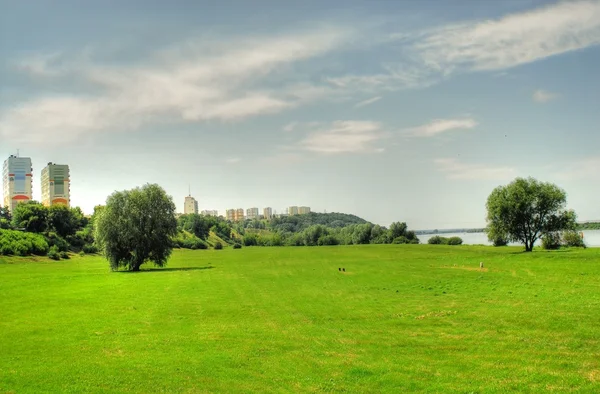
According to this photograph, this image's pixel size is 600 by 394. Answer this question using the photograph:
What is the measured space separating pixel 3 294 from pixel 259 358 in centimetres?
3552

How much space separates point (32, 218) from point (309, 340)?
166 metres

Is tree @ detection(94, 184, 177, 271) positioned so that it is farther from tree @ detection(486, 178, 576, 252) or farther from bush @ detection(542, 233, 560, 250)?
bush @ detection(542, 233, 560, 250)

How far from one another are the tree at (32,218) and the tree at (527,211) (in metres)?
149

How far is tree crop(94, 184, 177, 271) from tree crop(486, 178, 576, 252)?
64.2 m

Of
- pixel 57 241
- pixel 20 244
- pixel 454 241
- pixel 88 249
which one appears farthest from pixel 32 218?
pixel 454 241

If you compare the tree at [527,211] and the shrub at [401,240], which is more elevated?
the tree at [527,211]

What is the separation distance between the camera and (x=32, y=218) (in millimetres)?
158875

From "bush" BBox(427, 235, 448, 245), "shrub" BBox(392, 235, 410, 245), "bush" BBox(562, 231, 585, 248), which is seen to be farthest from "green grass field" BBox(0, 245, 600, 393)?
"shrub" BBox(392, 235, 410, 245)

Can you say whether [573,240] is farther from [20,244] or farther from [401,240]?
[20,244]

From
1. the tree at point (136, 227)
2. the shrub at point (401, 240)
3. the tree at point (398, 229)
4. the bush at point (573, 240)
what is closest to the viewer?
the tree at point (136, 227)

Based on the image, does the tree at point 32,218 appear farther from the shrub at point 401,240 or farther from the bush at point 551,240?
the bush at point 551,240

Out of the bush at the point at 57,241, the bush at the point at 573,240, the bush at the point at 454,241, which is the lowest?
the bush at the point at 454,241

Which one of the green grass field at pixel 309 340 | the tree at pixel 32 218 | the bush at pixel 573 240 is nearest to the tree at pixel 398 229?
the bush at pixel 573 240

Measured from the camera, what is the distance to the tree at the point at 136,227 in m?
75.8
